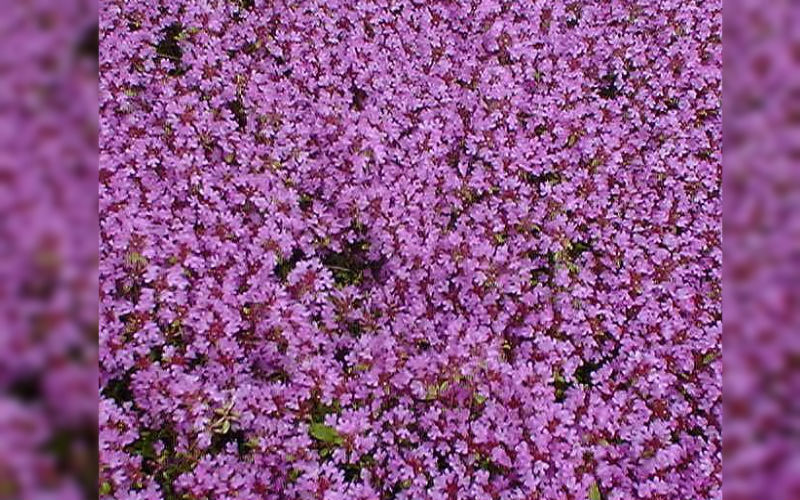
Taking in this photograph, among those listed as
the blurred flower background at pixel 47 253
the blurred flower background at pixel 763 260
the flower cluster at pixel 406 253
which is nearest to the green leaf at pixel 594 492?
the flower cluster at pixel 406 253

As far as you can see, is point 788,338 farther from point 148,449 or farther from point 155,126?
point 155,126

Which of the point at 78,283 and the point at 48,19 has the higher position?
the point at 48,19

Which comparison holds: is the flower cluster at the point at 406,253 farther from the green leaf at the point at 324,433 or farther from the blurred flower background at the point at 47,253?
the blurred flower background at the point at 47,253

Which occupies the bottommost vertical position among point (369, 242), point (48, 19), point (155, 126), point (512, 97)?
point (48, 19)

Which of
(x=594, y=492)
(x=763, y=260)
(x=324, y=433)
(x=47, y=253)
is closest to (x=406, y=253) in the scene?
(x=324, y=433)

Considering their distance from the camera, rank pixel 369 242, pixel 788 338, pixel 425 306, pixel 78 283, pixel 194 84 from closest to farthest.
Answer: pixel 78 283
pixel 788 338
pixel 425 306
pixel 369 242
pixel 194 84

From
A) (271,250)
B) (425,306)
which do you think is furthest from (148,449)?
(425,306)

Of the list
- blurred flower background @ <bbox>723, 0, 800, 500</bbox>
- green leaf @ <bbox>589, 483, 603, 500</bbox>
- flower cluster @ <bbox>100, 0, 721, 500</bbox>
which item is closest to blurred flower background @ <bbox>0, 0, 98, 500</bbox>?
blurred flower background @ <bbox>723, 0, 800, 500</bbox>

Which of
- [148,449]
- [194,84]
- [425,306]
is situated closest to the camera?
[148,449]

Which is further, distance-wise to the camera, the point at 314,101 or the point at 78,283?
the point at 314,101
